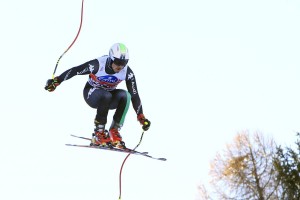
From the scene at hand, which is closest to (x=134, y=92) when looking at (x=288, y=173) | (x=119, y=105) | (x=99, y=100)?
(x=119, y=105)

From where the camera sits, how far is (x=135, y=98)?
10789 mm

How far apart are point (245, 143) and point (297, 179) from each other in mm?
3649

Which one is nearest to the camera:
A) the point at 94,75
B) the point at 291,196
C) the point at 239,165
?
the point at 94,75

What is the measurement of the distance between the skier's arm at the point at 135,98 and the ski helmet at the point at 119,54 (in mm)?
620

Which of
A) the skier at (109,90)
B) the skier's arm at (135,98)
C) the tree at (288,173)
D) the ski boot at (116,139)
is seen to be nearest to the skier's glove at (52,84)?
the skier at (109,90)

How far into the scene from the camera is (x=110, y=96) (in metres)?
10.4

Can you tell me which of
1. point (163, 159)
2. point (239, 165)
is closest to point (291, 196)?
point (239, 165)

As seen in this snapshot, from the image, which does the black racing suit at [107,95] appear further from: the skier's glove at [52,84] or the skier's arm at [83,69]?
the skier's glove at [52,84]

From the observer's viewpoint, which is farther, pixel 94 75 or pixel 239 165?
pixel 239 165

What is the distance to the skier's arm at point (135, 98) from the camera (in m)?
10.5

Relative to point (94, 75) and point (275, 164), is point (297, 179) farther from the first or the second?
point (94, 75)

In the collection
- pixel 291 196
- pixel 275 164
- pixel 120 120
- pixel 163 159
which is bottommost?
pixel 163 159

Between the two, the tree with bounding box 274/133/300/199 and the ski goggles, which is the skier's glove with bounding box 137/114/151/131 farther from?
the tree with bounding box 274/133/300/199

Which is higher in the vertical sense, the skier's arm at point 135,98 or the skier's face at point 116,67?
the skier's face at point 116,67
